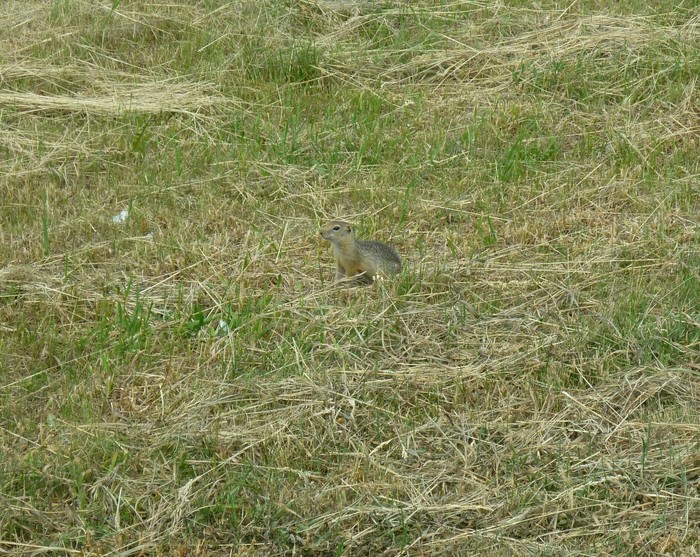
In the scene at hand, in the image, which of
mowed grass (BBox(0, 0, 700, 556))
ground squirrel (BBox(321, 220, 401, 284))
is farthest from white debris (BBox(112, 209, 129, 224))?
ground squirrel (BBox(321, 220, 401, 284))

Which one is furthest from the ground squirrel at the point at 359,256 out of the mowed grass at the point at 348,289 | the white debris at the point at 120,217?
the white debris at the point at 120,217

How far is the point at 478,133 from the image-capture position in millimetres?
7414

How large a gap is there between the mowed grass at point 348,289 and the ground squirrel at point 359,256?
0.40ft

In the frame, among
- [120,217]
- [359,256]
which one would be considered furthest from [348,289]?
[120,217]

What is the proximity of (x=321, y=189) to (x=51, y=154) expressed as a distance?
1640mm

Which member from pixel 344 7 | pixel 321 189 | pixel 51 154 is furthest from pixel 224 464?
pixel 344 7

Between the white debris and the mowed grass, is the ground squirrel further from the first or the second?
the white debris

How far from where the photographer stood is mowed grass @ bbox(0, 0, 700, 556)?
4.39m

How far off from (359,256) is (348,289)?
0.54ft

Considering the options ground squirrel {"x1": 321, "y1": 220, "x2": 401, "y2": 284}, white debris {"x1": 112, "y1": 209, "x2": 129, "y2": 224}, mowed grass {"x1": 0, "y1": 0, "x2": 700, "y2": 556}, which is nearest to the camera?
mowed grass {"x1": 0, "y1": 0, "x2": 700, "y2": 556}

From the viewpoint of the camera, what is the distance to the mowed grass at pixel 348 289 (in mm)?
4391

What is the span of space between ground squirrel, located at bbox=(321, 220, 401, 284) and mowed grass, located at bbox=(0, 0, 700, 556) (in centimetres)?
12

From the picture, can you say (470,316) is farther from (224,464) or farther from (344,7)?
Result: (344,7)

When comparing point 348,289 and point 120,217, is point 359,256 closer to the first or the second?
point 348,289
